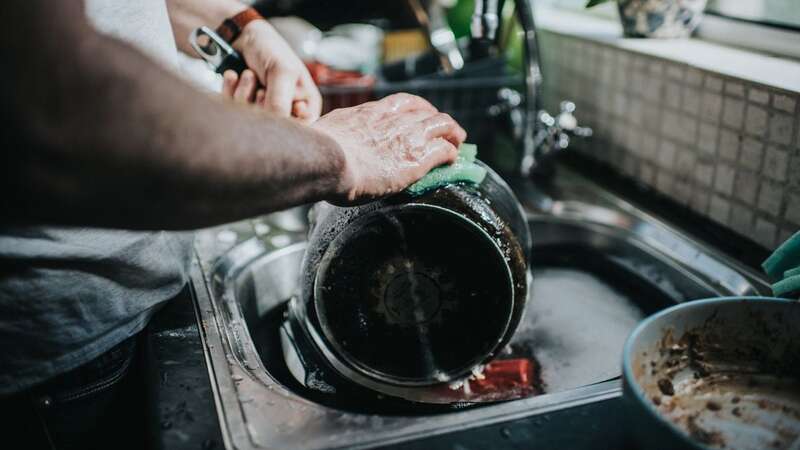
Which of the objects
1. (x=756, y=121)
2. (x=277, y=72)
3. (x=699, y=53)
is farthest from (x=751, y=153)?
(x=277, y=72)

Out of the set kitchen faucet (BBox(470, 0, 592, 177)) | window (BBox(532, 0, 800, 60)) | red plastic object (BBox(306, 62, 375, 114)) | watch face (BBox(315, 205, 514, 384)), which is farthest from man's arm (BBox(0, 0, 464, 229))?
window (BBox(532, 0, 800, 60))

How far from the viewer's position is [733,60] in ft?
4.35

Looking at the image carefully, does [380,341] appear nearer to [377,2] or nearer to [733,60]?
[733,60]

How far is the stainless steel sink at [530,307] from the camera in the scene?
2.63 ft

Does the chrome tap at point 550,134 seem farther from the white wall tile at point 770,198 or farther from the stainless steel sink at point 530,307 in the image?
the white wall tile at point 770,198

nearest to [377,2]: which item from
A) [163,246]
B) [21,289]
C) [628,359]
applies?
[163,246]

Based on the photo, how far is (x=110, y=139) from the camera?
56cm

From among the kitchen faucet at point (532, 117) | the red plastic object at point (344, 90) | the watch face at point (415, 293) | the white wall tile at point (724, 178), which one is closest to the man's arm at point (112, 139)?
the watch face at point (415, 293)

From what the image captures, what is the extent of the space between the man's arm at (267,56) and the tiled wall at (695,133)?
72 centimetres

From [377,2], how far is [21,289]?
1.83m

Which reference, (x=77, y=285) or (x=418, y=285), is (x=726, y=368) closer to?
(x=418, y=285)

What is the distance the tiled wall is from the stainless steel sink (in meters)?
0.09

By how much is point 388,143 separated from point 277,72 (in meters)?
0.42

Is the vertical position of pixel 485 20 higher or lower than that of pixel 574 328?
higher
